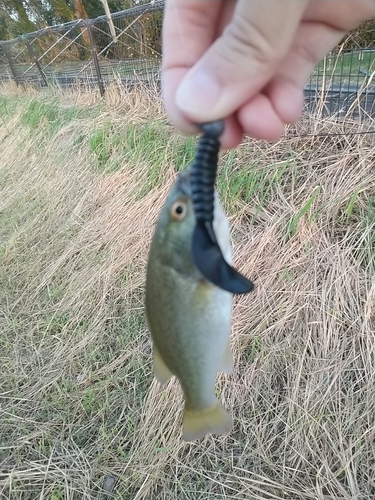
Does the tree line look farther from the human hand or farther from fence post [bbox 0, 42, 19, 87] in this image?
the human hand

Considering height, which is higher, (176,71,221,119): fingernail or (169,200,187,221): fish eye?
(176,71,221,119): fingernail

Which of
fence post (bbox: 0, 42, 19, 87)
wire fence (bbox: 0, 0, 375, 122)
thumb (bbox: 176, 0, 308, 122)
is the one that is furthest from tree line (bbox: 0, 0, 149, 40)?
thumb (bbox: 176, 0, 308, 122)

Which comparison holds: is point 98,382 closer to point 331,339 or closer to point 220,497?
point 220,497

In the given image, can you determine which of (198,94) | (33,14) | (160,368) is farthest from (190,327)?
(33,14)

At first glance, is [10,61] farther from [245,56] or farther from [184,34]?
[245,56]

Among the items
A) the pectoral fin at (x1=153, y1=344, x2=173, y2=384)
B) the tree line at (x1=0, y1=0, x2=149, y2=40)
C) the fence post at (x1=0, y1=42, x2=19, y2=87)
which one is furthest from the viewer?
the tree line at (x1=0, y1=0, x2=149, y2=40)

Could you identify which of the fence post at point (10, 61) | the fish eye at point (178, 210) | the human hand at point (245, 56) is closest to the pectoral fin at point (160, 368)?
the fish eye at point (178, 210)

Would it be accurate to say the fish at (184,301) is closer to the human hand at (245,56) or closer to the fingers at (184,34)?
the human hand at (245,56)
